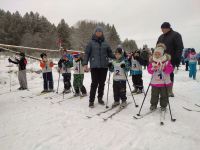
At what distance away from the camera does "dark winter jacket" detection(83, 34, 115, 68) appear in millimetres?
6980

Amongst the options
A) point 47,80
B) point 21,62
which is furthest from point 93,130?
point 21,62

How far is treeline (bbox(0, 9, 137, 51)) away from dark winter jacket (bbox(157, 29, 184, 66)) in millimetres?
→ 39538

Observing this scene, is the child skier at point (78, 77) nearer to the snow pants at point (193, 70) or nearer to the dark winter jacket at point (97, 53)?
the dark winter jacket at point (97, 53)

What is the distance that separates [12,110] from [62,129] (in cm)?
292

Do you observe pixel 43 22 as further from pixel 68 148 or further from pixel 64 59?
pixel 68 148

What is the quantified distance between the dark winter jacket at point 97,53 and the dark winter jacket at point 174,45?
2.02 m

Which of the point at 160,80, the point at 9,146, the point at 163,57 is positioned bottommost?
the point at 9,146

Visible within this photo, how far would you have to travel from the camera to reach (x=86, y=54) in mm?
7094

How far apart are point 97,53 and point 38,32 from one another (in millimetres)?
57479

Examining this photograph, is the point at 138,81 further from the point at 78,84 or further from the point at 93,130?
the point at 93,130

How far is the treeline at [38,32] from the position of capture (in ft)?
170

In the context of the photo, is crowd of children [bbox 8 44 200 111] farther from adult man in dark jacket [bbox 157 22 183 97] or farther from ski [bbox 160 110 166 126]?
adult man in dark jacket [bbox 157 22 183 97]

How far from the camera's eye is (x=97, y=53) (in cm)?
703

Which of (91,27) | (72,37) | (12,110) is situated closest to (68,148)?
(12,110)
